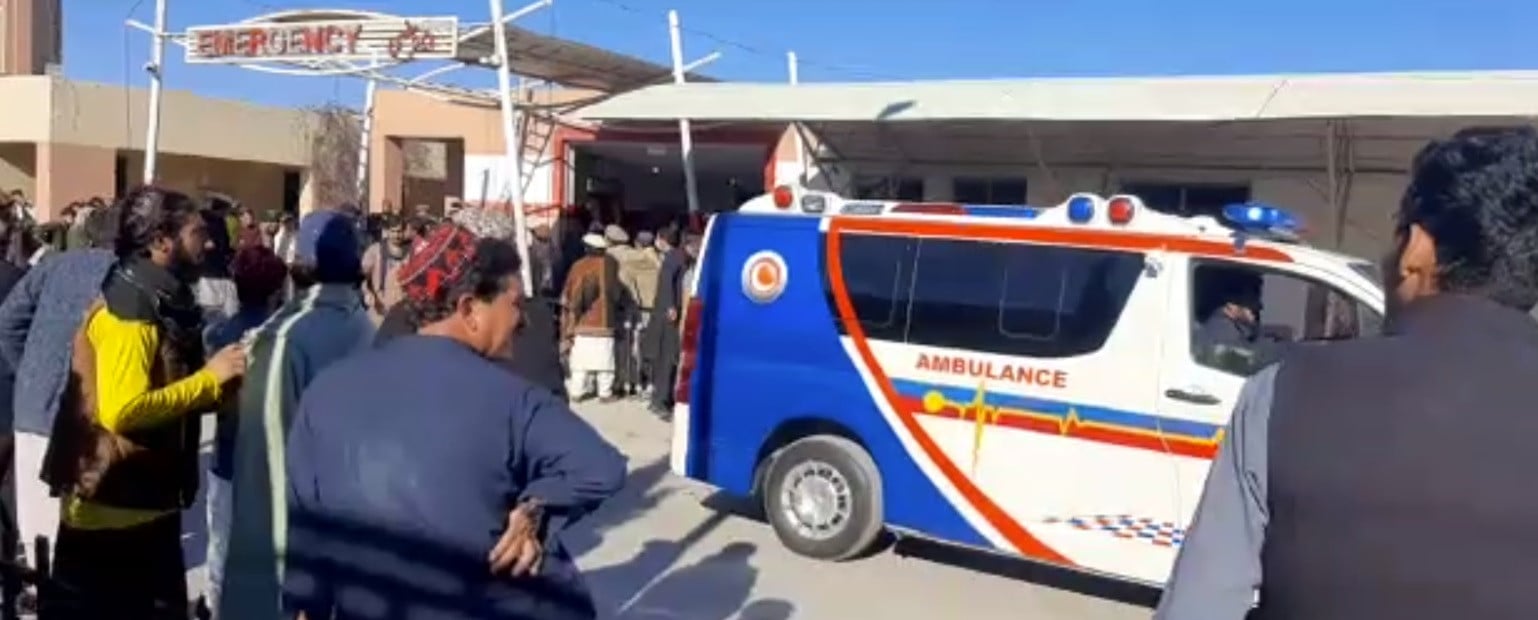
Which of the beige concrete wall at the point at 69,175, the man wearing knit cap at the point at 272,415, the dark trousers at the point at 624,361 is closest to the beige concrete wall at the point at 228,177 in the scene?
the beige concrete wall at the point at 69,175

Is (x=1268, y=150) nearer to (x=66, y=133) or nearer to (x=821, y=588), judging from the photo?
(x=821, y=588)

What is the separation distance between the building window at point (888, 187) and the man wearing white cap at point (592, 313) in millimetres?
3091

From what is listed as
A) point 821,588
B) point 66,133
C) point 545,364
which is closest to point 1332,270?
point 821,588

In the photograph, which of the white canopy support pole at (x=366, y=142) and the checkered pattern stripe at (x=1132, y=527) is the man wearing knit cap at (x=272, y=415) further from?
the white canopy support pole at (x=366, y=142)

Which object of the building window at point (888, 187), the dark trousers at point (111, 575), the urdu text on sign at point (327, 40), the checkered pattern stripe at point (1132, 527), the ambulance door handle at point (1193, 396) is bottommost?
the checkered pattern stripe at point (1132, 527)

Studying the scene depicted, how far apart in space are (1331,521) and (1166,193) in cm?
1269

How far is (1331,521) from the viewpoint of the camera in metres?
1.95

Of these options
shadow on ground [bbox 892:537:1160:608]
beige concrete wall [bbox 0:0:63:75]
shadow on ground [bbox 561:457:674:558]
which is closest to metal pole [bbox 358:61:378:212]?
shadow on ground [bbox 561:457:674:558]

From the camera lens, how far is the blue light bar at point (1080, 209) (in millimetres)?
7234

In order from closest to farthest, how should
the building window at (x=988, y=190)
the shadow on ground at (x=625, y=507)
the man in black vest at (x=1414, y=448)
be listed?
1. the man in black vest at (x=1414, y=448)
2. the shadow on ground at (x=625, y=507)
3. the building window at (x=988, y=190)

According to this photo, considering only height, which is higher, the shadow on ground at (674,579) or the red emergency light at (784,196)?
the red emergency light at (784,196)

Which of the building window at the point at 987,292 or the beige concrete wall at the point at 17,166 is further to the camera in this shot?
the beige concrete wall at the point at 17,166

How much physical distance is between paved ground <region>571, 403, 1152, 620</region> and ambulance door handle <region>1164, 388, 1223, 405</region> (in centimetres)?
126

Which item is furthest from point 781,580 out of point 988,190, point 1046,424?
point 988,190
